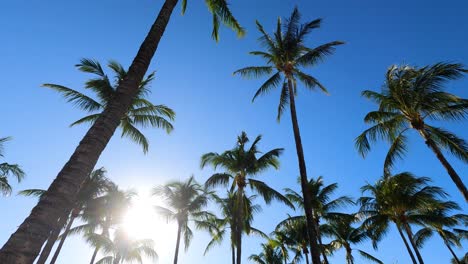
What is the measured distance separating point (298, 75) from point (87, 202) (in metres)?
20.4

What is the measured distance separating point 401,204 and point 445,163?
26.5 ft

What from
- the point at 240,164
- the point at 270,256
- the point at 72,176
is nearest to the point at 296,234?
the point at 270,256

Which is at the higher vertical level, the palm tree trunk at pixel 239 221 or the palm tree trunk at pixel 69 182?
the palm tree trunk at pixel 239 221

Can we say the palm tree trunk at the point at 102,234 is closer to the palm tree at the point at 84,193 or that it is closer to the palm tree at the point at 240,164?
the palm tree at the point at 84,193

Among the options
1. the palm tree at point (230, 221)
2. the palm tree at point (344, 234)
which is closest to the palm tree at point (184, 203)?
the palm tree at point (230, 221)

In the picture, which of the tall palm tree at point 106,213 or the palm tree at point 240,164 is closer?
the palm tree at point 240,164

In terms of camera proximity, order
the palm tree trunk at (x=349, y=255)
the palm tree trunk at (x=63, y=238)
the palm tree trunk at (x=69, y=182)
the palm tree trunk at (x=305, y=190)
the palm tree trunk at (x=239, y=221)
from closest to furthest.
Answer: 1. the palm tree trunk at (x=69, y=182)
2. the palm tree trunk at (x=305, y=190)
3. the palm tree trunk at (x=239, y=221)
4. the palm tree trunk at (x=63, y=238)
5. the palm tree trunk at (x=349, y=255)

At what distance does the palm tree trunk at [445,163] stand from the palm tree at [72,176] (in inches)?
546

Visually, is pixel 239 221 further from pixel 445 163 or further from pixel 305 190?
pixel 445 163

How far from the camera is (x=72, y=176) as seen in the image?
3.54 m

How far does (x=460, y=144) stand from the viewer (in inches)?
522

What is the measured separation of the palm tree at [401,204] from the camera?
19.2 metres

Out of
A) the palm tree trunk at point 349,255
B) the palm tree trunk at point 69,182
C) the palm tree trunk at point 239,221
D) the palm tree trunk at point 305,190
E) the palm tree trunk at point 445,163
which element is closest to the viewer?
the palm tree trunk at point 69,182

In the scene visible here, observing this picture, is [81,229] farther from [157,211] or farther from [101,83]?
[101,83]
